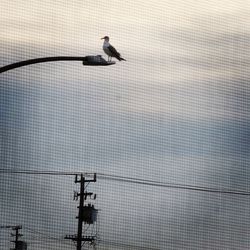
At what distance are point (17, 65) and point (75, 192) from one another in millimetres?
23988

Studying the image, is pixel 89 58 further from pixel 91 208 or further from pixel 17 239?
pixel 17 239

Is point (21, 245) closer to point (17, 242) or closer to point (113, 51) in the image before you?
point (17, 242)

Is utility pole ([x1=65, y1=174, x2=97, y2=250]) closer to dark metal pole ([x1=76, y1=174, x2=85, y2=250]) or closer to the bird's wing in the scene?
dark metal pole ([x1=76, y1=174, x2=85, y2=250])

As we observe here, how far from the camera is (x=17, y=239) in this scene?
49.7 m

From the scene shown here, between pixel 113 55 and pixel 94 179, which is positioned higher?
pixel 113 55

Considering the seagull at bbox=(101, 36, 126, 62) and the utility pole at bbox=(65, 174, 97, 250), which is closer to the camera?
the seagull at bbox=(101, 36, 126, 62)

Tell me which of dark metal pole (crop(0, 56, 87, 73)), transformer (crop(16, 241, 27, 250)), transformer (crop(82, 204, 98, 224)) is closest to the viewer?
dark metal pole (crop(0, 56, 87, 73))

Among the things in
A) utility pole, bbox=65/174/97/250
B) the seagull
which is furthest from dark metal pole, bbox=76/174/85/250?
the seagull

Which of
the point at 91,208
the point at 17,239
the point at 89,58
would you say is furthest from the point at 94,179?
the point at 89,58

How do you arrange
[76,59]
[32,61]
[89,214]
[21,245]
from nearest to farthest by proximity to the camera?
[32,61], [76,59], [89,214], [21,245]

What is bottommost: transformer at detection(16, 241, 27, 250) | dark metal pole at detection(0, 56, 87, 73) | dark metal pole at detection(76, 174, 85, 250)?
transformer at detection(16, 241, 27, 250)

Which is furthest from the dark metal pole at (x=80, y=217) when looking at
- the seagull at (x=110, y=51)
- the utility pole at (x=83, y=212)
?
the seagull at (x=110, y=51)

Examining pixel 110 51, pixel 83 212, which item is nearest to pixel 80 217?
pixel 83 212

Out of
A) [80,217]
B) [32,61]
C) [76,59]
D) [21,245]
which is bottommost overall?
[21,245]
